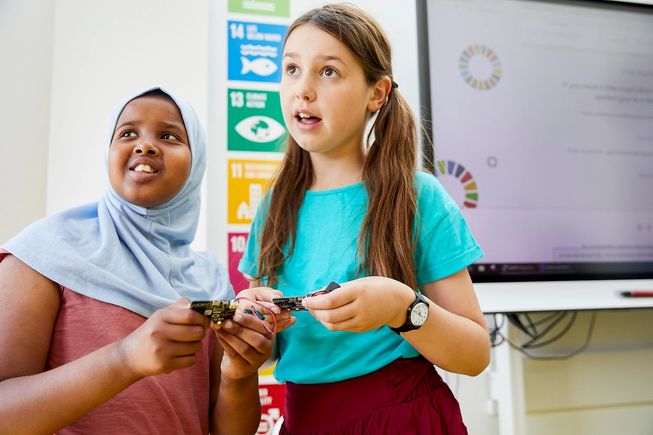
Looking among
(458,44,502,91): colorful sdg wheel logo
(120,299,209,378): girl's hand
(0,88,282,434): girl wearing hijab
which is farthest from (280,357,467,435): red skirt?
(458,44,502,91): colorful sdg wheel logo

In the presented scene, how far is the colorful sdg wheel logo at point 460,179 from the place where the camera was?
2.06 metres

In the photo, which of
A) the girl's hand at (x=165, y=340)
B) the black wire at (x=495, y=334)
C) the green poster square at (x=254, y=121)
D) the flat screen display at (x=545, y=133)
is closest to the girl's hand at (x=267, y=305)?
the girl's hand at (x=165, y=340)

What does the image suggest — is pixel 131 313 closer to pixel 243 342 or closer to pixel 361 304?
pixel 243 342

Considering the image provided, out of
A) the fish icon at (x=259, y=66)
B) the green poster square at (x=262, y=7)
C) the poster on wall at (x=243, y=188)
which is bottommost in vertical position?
the poster on wall at (x=243, y=188)

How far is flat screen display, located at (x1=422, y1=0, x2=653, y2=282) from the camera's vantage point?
6.85 ft

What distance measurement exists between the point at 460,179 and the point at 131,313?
1.41 metres

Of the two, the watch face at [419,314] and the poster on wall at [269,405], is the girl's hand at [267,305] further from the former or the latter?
the poster on wall at [269,405]

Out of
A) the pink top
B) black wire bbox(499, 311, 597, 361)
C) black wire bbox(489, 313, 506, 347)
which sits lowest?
black wire bbox(499, 311, 597, 361)

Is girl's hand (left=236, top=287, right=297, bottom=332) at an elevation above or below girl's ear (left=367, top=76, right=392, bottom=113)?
below

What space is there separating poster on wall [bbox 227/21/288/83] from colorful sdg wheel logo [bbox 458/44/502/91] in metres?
0.72

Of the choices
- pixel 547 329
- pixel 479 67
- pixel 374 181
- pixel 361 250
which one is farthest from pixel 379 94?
pixel 547 329

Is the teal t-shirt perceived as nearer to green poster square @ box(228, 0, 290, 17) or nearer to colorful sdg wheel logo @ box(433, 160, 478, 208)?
colorful sdg wheel logo @ box(433, 160, 478, 208)

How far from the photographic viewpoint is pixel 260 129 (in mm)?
2037

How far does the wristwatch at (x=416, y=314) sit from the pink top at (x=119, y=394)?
452 mm
